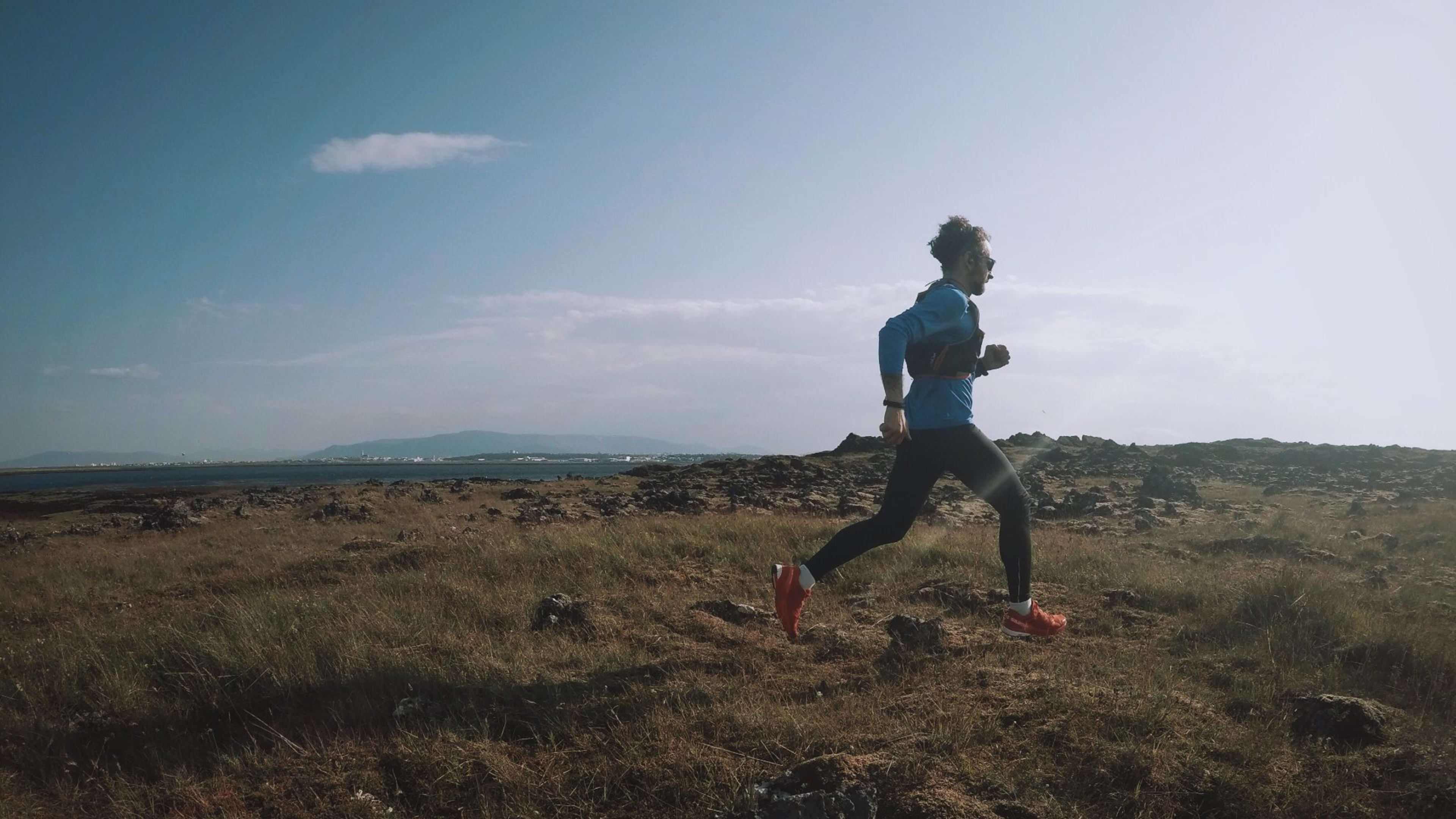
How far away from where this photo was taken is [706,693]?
3346mm

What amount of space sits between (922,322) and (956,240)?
2.20 ft

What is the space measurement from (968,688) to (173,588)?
8.06 meters

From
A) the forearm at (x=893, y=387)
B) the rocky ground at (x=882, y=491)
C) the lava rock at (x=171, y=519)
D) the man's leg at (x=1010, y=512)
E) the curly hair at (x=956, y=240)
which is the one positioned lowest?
the lava rock at (x=171, y=519)

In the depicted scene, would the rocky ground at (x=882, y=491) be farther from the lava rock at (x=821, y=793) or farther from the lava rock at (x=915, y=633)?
the lava rock at (x=821, y=793)

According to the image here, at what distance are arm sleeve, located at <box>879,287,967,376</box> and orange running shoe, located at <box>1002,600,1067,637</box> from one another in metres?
1.60

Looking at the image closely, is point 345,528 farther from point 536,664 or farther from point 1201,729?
point 1201,729

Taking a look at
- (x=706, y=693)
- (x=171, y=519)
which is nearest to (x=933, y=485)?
(x=706, y=693)

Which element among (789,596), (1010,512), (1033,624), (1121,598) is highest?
(1010,512)

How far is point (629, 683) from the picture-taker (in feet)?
11.7

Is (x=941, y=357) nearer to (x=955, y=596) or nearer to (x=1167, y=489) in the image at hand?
(x=955, y=596)

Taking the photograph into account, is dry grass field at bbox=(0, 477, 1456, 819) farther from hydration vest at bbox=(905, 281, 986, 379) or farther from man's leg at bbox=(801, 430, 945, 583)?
hydration vest at bbox=(905, 281, 986, 379)

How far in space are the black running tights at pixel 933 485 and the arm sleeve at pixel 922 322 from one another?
1.78 ft

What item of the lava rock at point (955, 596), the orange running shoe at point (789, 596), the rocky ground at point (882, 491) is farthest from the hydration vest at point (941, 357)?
the rocky ground at point (882, 491)

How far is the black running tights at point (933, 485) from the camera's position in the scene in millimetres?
4035
